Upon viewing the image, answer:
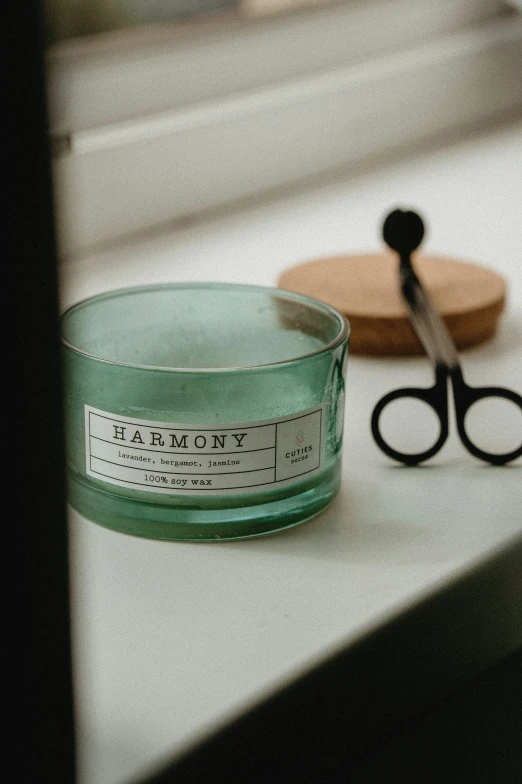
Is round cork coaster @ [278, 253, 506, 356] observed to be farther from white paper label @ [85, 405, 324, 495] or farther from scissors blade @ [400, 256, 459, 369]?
white paper label @ [85, 405, 324, 495]

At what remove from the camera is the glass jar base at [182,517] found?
31 centimetres

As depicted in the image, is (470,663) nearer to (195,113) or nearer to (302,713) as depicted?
(302,713)

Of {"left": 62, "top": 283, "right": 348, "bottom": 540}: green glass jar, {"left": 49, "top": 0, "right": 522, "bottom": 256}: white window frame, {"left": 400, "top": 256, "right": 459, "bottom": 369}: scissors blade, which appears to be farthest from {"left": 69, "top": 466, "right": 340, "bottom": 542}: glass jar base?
{"left": 49, "top": 0, "right": 522, "bottom": 256}: white window frame

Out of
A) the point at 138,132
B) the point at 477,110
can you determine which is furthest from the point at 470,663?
the point at 477,110

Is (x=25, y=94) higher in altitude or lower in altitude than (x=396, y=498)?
higher

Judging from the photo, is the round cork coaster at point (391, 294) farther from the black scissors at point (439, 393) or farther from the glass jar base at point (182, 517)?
Result: the glass jar base at point (182, 517)

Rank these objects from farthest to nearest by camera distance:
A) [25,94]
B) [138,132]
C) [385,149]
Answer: [385,149]
[138,132]
[25,94]

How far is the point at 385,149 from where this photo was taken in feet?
2.91

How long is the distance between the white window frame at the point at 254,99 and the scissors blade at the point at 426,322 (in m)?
0.17

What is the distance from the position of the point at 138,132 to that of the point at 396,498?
1.29ft

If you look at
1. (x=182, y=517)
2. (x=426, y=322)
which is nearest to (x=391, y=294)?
(x=426, y=322)

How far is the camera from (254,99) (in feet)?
2.48

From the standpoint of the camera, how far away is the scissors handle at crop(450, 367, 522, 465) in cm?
38

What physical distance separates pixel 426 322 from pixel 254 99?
0.37 metres
